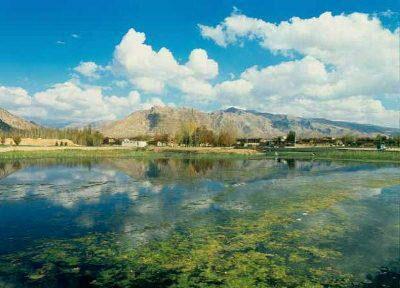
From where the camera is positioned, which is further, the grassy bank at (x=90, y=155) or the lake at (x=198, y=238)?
the grassy bank at (x=90, y=155)

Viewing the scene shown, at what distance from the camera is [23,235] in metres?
24.6

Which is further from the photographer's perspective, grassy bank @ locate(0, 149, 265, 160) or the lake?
grassy bank @ locate(0, 149, 265, 160)

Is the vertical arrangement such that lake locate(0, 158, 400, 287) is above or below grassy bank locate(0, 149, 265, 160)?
below

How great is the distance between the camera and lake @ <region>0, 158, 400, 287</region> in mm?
17797

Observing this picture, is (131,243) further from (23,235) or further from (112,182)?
(112,182)

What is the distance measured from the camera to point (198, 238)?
23.9 metres

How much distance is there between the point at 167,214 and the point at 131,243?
799 cm

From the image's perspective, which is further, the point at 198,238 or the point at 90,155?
the point at 90,155

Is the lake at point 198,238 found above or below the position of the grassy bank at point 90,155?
below

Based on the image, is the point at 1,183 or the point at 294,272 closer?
the point at 294,272

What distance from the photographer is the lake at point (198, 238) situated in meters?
17.8

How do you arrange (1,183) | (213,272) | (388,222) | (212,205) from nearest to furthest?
(213,272) < (388,222) < (212,205) < (1,183)

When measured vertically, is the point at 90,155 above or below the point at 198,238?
above

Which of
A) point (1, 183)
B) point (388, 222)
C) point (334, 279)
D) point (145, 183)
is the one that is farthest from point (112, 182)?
point (334, 279)
